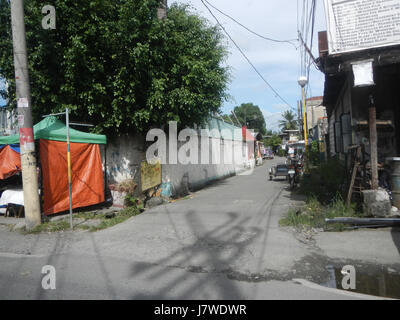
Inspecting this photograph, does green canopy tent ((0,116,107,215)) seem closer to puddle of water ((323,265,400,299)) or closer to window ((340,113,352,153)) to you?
puddle of water ((323,265,400,299))

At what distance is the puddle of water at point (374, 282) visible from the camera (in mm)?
3752

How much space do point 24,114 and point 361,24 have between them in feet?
26.1

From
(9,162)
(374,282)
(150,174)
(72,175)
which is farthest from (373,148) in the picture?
(9,162)

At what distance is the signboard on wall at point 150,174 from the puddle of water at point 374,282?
673cm

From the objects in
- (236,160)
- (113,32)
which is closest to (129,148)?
(113,32)

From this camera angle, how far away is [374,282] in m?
4.00

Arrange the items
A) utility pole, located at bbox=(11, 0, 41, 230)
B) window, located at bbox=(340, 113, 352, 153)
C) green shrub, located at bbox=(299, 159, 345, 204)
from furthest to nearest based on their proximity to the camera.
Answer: window, located at bbox=(340, 113, 352, 153) < green shrub, located at bbox=(299, 159, 345, 204) < utility pole, located at bbox=(11, 0, 41, 230)

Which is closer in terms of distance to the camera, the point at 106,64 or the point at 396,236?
the point at 396,236

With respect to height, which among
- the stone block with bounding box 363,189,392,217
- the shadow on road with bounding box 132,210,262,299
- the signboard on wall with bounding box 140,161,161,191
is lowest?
the shadow on road with bounding box 132,210,262,299

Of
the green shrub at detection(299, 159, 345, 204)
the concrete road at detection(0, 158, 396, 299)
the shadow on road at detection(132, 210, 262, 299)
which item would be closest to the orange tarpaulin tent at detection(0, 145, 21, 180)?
the concrete road at detection(0, 158, 396, 299)

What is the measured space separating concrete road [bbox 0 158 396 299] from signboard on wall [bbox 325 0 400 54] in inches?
175

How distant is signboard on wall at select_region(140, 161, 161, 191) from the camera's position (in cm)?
998

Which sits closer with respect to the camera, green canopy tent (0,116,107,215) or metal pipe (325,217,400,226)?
metal pipe (325,217,400,226)

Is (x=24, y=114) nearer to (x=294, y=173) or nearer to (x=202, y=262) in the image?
(x=202, y=262)
